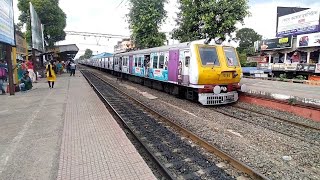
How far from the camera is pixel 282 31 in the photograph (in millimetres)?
36438

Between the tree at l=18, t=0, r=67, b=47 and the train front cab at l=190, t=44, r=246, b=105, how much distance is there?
28400 millimetres

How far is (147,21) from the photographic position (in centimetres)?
3041

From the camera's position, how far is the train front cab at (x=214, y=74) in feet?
35.5

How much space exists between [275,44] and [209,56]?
90.5 ft

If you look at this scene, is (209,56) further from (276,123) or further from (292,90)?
(292,90)

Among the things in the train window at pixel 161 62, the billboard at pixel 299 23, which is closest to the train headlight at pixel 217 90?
the train window at pixel 161 62

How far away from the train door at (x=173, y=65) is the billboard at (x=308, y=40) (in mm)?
20846

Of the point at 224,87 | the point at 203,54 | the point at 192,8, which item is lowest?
the point at 224,87

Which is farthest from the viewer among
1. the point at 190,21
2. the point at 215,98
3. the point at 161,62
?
the point at 190,21

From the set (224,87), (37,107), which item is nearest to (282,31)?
(224,87)

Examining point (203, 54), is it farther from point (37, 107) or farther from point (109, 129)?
point (37, 107)

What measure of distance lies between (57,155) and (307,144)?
5567mm

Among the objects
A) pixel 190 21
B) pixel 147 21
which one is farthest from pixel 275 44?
pixel 190 21

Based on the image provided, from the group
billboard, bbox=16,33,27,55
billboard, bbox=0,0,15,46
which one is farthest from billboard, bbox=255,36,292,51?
billboard, bbox=0,0,15,46
